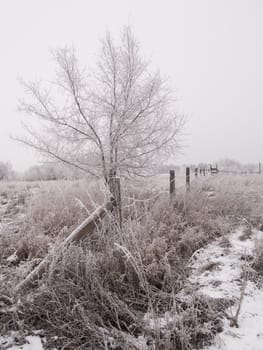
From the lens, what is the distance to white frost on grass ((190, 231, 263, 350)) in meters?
1.69

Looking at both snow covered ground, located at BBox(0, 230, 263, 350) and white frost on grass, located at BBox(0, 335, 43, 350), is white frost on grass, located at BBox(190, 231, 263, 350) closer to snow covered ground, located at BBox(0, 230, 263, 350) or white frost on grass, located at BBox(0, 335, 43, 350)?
snow covered ground, located at BBox(0, 230, 263, 350)

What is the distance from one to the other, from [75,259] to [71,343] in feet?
2.49

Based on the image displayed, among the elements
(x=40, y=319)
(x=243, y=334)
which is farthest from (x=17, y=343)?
(x=243, y=334)

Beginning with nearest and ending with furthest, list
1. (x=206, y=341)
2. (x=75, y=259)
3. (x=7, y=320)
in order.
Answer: (x=206, y=341), (x=7, y=320), (x=75, y=259)

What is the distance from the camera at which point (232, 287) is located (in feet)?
7.78

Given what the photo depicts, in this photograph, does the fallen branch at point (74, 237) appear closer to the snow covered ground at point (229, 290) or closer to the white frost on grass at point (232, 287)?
the snow covered ground at point (229, 290)

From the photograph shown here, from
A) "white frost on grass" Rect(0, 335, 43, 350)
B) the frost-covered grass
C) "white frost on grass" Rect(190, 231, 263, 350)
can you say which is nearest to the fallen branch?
the frost-covered grass

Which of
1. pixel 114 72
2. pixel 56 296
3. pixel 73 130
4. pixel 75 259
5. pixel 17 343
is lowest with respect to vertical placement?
pixel 17 343

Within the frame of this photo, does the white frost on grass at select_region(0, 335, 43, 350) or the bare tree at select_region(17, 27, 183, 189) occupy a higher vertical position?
the bare tree at select_region(17, 27, 183, 189)

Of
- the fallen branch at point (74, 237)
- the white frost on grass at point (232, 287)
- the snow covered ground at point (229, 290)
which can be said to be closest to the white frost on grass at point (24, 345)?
the snow covered ground at point (229, 290)

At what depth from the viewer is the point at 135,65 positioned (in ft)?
16.5

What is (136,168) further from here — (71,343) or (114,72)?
(71,343)

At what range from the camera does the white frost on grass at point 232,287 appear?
5.55 ft

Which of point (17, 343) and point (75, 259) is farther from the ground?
point (75, 259)
